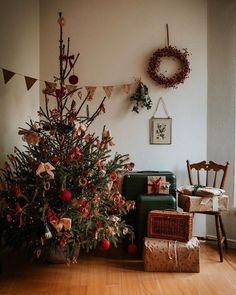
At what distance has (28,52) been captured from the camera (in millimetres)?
3463

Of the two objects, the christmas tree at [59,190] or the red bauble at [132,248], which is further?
the red bauble at [132,248]

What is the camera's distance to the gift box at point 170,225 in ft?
9.45

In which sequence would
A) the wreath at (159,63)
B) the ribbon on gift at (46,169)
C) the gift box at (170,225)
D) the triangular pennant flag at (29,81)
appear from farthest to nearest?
1. the wreath at (159,63)
2. the triangular pennant flag at (29,81)
3. the gift box at (170,225)
4. the ribbon on gift at (46,169)

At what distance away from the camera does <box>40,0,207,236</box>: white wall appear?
3594mm

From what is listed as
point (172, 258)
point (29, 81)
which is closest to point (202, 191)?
point (172, 258)

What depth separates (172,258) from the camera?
9.07 ft

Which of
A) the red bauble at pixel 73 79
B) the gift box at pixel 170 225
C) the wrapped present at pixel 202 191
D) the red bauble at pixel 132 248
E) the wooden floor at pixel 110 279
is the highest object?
the red bauble at pixel 73 79

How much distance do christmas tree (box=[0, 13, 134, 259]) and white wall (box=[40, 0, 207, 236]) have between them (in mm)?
927

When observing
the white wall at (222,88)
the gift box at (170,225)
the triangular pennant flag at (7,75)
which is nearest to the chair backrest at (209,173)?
the white wall at (222,88)

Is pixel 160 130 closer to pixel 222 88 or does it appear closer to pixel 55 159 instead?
pixel 222 88

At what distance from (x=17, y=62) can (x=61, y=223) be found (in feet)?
6.03

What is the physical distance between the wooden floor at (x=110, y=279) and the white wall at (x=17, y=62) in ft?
3.68

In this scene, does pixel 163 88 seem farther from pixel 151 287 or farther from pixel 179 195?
pixel 151 287

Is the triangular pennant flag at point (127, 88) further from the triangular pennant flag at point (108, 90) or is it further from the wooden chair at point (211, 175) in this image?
the wooden chair at point (211, 175)
